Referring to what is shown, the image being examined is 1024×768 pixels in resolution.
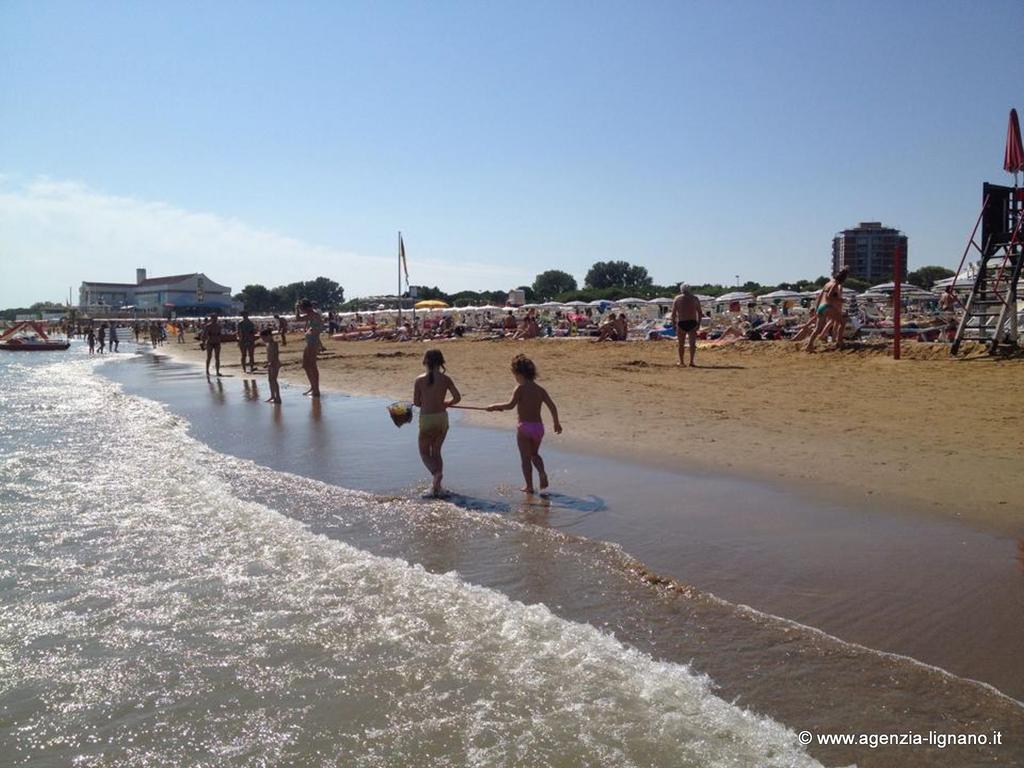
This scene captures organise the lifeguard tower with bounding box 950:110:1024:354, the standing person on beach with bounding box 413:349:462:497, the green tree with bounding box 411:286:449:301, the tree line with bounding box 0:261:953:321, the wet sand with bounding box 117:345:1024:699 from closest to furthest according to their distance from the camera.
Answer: the wet sand with bounding box 117:345:1024:699 < the standing person on beach with bounding box 413:349:462:497 < the lifeguard tower with bounding box 950:110:1024:354 < the tree line with bounding box 0:261:953:321 < the green tree with bounding box 411:286:449:301

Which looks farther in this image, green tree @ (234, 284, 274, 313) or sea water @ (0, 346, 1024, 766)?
green tree @ (234, 284, 274, 313)

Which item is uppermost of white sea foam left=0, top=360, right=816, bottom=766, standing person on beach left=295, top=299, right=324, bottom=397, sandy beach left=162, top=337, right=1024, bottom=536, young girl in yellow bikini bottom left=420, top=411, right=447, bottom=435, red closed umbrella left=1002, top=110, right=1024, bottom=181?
red closed umbrella left=1002, top=110, right=1024, bottom=181

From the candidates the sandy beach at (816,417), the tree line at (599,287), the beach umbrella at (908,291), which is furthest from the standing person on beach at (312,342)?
the tree line at (599,287)

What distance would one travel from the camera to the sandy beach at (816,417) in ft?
20.4

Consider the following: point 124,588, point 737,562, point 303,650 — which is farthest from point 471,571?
point 124,588

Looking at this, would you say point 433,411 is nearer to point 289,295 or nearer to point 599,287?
point 599,287

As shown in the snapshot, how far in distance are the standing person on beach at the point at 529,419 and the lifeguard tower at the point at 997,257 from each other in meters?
9.64

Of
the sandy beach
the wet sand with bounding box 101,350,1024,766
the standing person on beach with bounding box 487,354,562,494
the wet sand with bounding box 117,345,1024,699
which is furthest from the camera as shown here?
the standing person on beach with bounding box 487,354,562,494

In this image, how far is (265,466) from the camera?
845 centimetres

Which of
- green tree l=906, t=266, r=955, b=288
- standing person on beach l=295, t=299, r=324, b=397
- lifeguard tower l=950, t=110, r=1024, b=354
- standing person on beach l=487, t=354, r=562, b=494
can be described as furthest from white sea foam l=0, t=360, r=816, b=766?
green tree l=906, t=266, r=955, b=288

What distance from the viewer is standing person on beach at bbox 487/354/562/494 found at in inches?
262

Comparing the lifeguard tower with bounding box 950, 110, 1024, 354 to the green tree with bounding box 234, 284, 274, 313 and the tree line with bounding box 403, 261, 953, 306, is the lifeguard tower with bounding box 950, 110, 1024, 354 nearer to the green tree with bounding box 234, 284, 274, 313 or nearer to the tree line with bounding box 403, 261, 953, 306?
the tree line with bounding box 403, 261, 953, 306

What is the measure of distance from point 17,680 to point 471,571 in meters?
2.41

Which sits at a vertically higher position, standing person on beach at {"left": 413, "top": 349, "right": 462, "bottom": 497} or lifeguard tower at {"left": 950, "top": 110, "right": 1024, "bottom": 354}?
lifeguard tower at {"left": 950, "top": 110, "right": 1024, "bottom": 354}
